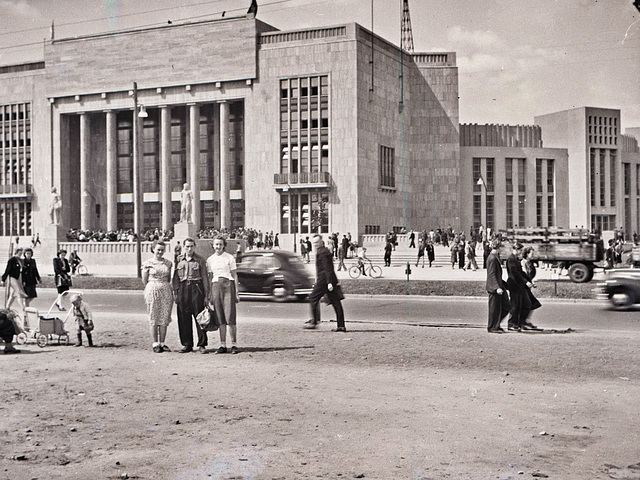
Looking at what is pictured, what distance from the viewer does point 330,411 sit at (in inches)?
311

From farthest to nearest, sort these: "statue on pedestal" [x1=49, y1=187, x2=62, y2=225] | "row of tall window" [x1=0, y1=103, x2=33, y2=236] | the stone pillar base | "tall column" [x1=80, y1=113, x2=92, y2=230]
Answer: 1. "row of tall window" [x1=0, y1=103, x2=33, y2=236]
2. "tall column" [x1=80, y1=113, x2=92, y2=230]
3. "statue on pedestal" [x1=49, y1=187, x2=62, y2=225]
4. the stone pillar base

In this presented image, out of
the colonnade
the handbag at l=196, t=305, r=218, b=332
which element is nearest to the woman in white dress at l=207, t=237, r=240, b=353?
the handbag at l=196, t=305, r=218, b=332

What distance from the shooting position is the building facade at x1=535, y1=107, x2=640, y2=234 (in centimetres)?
7700

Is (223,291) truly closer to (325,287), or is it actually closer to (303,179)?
(325,287)

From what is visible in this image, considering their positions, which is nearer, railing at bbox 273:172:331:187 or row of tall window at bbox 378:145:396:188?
railing at bbox 273:172:331:187

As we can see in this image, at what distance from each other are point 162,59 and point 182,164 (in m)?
9.38

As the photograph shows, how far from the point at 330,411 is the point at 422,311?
11048mm

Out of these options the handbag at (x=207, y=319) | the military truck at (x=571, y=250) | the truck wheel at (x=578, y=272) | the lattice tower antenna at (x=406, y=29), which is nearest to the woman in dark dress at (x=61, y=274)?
the handbag at (x=207, y=319)

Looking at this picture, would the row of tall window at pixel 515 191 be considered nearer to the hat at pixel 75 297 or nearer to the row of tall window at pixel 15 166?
the row of tall window at pixel 15 166

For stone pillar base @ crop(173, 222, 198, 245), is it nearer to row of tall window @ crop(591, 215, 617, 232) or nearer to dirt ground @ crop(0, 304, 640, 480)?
dirt ground @ crop(0, 304, 640, 480)

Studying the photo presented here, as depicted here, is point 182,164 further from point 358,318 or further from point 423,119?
point 358,318

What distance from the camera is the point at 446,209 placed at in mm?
71000

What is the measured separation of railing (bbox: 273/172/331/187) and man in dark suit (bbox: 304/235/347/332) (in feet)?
156

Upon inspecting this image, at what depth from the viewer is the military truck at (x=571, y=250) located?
94.6 ft
